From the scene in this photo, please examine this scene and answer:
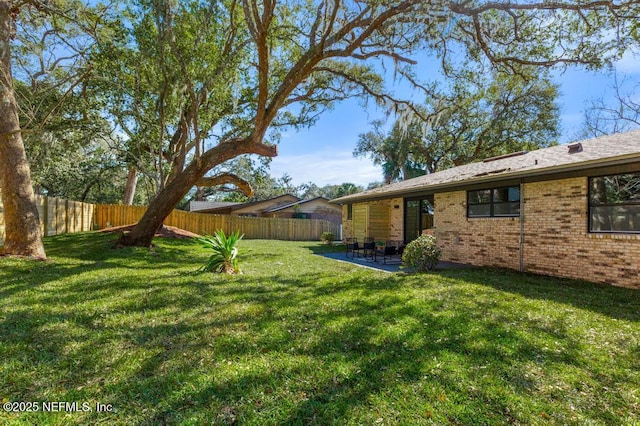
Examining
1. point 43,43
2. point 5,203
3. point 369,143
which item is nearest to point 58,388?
point 5,203

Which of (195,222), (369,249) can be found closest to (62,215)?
(195,222)

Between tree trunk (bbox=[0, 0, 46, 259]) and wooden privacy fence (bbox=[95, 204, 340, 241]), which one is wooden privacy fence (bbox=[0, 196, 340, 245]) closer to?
wooden privacy fence (bbox=[95, 204, 340, 241])

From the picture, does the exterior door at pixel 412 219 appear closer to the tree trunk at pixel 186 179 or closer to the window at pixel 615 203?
the window at pixel 615 203

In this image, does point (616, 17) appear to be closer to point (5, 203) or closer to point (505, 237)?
point (505, 237)

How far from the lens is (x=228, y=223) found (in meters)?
20.6

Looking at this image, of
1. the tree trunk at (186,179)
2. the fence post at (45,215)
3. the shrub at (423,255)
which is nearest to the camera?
the shrub at (423,255)

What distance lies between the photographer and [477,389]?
258cm

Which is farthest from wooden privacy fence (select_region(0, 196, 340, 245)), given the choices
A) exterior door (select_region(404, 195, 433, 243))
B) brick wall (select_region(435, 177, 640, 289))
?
brick wall (select_region(435, 177, 640, 289))

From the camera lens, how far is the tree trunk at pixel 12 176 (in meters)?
7.13

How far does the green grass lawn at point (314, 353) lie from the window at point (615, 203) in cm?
159

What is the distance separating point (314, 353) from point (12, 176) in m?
8.61

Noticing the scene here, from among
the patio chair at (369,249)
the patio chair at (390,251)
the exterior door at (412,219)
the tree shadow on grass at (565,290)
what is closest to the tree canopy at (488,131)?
the exterior door at (412,219)

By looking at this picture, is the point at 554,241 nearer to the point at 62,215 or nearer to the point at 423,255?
the point at 423,255

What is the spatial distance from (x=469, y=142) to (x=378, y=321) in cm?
2147
